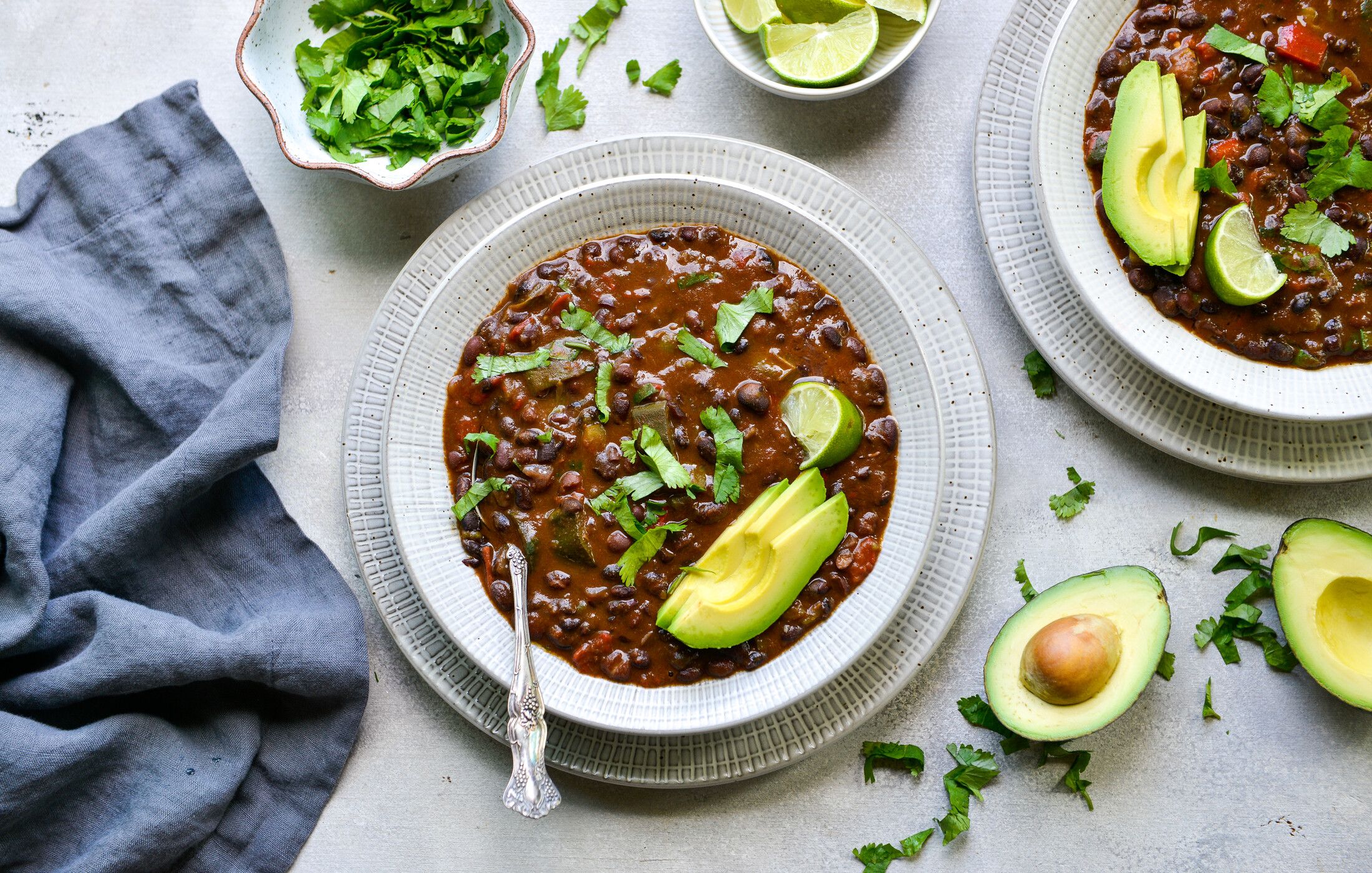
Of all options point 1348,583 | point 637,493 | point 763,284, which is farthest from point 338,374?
point 1348,583

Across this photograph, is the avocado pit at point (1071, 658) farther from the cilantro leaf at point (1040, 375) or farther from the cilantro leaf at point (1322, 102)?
the cilantro leaf at point (1322, 102)

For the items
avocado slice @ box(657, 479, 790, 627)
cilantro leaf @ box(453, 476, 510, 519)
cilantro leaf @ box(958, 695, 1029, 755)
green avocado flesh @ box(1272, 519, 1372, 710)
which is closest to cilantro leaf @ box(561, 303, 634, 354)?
cilantro leaf @ box(453, 476, 510, 519)

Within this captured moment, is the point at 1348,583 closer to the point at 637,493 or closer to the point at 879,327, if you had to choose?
the point at 879,327

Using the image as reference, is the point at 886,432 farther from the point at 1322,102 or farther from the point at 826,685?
the point at 1322,102

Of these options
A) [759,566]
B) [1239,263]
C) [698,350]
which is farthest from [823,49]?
[759,566]

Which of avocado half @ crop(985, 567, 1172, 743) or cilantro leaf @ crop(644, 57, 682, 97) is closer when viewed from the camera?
avocado half @ crop(985, 567, 1172, 743)

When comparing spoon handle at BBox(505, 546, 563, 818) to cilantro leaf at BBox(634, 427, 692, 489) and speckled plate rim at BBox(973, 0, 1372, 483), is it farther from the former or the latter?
speckled plate rim at BBox(973, 0, 1372, 483)
